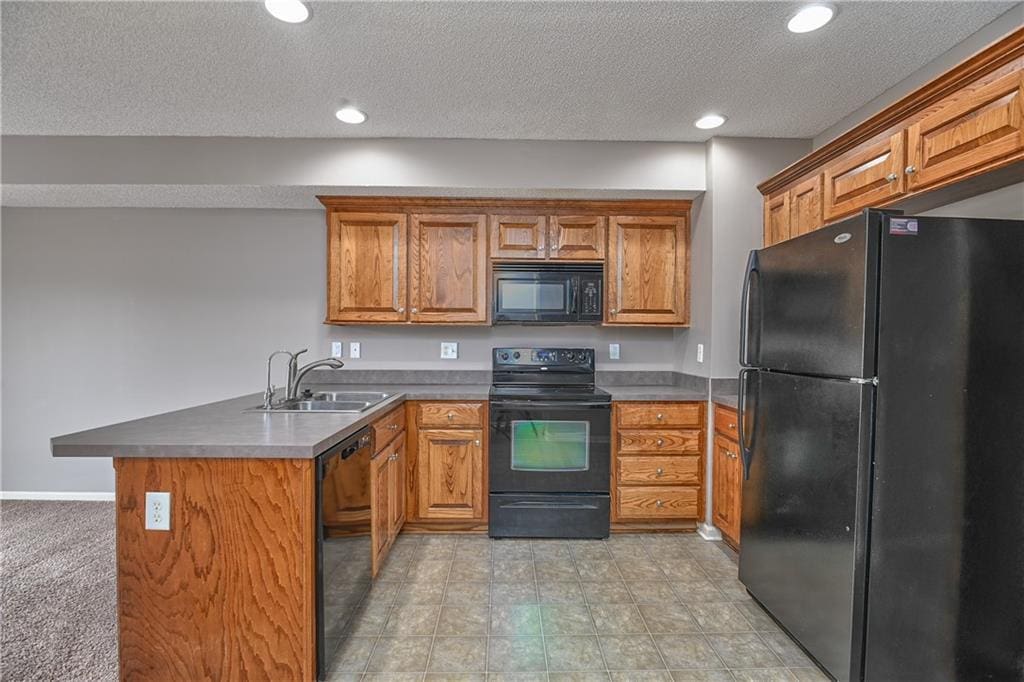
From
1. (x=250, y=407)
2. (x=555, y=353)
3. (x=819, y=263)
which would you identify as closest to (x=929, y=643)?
(x=819, y=263)

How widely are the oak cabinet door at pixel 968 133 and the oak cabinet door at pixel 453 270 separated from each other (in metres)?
2.26

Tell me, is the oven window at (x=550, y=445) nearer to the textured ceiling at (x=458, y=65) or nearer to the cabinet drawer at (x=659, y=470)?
the cabinet drawer at (x=659, y=470)

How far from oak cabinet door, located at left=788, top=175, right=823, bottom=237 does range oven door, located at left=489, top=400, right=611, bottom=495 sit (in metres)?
1.46

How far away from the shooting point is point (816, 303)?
5.65 feet

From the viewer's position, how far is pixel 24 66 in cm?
213

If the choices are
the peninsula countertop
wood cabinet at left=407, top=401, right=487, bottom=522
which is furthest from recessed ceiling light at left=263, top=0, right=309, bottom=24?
wood cabinet at left=407, top=401, right=487, bottom=522

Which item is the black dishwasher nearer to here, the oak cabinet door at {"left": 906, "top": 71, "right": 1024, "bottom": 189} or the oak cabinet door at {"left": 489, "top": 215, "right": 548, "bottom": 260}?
the oak cabinet door at {"left": 489, "top": 215, "right": 548, "bottom": 260}

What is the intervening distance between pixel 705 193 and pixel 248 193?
3022 millimetres

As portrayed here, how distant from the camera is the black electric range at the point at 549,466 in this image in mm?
2861

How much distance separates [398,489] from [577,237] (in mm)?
2006

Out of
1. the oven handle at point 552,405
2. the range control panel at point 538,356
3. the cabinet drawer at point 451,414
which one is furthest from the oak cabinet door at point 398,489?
the range control panel at point 538,356

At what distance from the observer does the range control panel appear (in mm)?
3391

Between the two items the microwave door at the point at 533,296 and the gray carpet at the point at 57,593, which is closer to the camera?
the gray carpet at the point at 57,593

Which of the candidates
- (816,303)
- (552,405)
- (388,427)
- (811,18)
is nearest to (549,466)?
(552,405)
